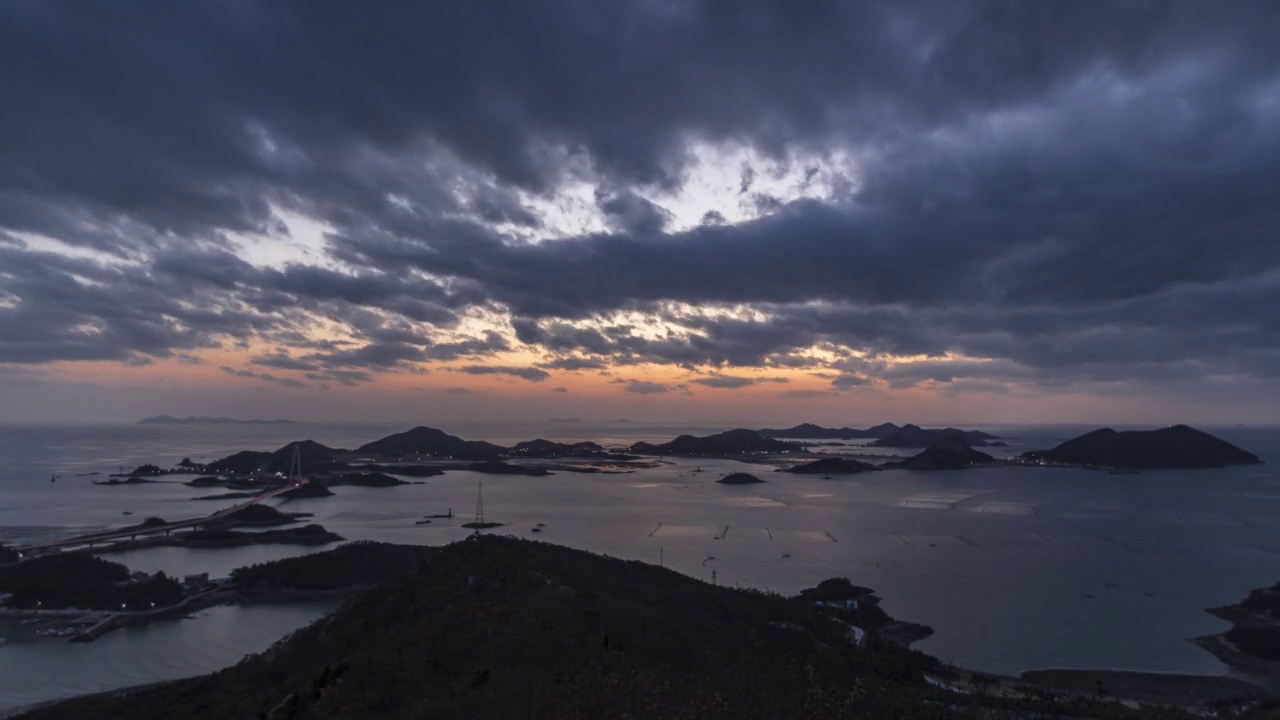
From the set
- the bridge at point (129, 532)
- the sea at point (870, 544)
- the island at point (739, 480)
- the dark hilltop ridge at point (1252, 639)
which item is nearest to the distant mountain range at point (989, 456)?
the sea at point (870, 544)

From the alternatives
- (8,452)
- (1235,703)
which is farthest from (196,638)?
(8,452)

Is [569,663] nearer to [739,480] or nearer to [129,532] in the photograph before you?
[129,532]

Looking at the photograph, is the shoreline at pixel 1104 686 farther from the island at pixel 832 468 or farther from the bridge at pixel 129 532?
the island at pixel 832 468

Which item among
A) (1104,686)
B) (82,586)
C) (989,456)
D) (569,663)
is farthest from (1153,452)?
(82,586)

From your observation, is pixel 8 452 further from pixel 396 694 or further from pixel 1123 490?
pixel 1123 490

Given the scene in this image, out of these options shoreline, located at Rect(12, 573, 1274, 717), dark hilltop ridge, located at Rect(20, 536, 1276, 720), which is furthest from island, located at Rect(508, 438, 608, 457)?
shoreline, located at Rect(12, 573, 1274, 717)

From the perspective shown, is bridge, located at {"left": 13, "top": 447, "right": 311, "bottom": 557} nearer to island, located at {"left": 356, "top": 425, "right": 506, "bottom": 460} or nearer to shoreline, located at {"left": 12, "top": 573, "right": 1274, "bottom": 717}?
shoreline, located at {"left": 12, "top": 573, "right": 1274, "bottom": 717}
